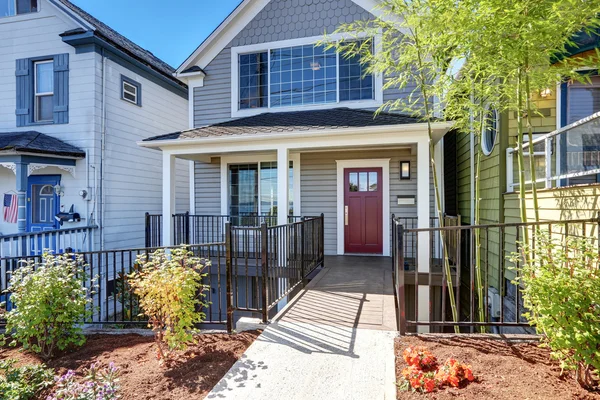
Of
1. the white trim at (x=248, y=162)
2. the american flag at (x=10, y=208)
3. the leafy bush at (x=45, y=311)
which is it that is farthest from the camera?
the american flag at (x=10, y=208)

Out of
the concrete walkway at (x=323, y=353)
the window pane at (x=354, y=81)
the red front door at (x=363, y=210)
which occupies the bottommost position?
the concrete walkway at (x=323, y=353)

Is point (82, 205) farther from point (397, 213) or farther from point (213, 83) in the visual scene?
point (397, 213)

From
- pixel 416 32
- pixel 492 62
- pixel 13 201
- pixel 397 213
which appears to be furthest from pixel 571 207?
pixel 13 201

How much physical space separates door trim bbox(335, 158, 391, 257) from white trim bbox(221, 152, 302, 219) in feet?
3.03

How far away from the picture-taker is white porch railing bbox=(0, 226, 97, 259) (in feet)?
21.1

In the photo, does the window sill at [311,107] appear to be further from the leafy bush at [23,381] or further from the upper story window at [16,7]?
the leafy bush at [23,381]

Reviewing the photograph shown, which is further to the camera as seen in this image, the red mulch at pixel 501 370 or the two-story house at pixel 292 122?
the two-story house at pixel 292 122

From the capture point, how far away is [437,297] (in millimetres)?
6328

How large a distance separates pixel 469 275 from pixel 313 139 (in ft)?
11.6

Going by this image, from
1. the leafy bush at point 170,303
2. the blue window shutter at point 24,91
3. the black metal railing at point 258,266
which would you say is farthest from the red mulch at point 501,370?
the blue window shutter at point 24,91

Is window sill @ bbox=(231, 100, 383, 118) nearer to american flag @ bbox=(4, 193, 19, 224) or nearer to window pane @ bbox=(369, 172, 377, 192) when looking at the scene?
window pane @ bbox=(369, 172, 377, 192)

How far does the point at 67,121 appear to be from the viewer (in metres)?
7.85

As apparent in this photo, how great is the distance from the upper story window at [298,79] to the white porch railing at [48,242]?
14.6 ft

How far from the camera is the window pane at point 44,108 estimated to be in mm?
8102
